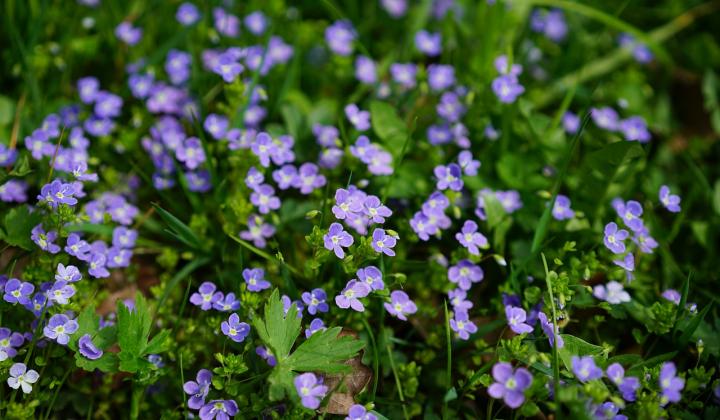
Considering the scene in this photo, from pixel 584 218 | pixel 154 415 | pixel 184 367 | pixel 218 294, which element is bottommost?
pixel 154 415

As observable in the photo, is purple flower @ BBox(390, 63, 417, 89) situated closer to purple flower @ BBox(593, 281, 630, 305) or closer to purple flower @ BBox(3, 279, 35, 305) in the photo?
purple flower @ BBox(593, 281, 630, 305)

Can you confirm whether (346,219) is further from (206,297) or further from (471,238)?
(206,297)

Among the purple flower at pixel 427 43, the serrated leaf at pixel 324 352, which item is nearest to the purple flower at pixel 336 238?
the serrated leaf at pixel 324 352

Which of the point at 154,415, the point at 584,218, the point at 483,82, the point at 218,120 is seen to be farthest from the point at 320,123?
the point at 154,415

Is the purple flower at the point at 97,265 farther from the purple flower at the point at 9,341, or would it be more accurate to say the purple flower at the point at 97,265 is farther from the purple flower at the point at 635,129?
the purple flower at the point at 635,129

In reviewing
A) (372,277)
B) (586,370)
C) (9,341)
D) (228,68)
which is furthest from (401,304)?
(9,341)

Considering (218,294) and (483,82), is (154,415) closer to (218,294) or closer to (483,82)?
(218,294)
